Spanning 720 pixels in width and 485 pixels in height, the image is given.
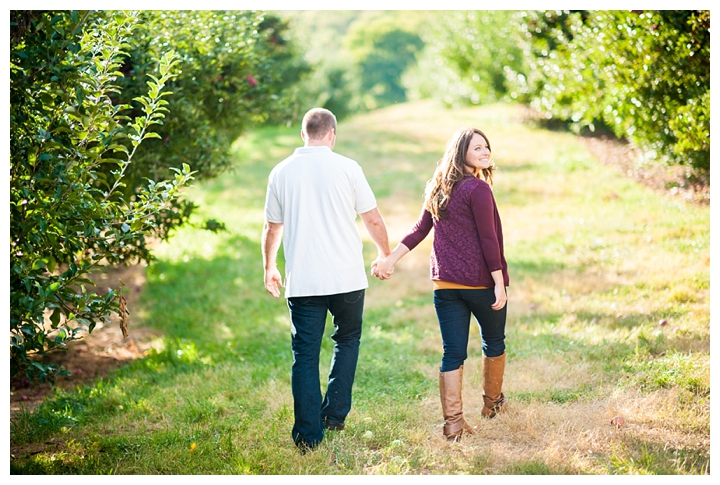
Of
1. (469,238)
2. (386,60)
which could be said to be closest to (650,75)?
(469,238)

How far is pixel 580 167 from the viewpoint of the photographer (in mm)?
15109

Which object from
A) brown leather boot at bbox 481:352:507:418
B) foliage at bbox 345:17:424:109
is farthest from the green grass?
foliage at bbox 345:17:424:109

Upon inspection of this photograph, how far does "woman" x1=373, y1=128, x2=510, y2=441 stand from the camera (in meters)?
4.27

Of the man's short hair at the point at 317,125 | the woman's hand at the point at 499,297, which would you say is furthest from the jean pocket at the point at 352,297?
the man's short hair at the point at 317,125

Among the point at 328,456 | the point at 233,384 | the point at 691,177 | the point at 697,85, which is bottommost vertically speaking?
the point at 233,384

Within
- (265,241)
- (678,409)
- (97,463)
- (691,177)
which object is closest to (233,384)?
(97,463)

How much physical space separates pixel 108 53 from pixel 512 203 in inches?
409

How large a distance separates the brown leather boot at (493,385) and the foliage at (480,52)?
43.5 ft

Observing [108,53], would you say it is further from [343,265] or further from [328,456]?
[328,456]

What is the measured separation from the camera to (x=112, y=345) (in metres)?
8.30

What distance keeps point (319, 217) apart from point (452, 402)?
1.48 metres

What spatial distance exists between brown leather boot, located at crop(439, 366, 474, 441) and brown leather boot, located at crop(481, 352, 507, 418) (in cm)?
32

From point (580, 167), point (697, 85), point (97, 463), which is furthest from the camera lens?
point (580, 167)

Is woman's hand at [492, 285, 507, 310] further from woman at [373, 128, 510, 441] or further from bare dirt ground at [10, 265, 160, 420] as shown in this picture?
bare dirt ground at [10, 265, 160, 420]
